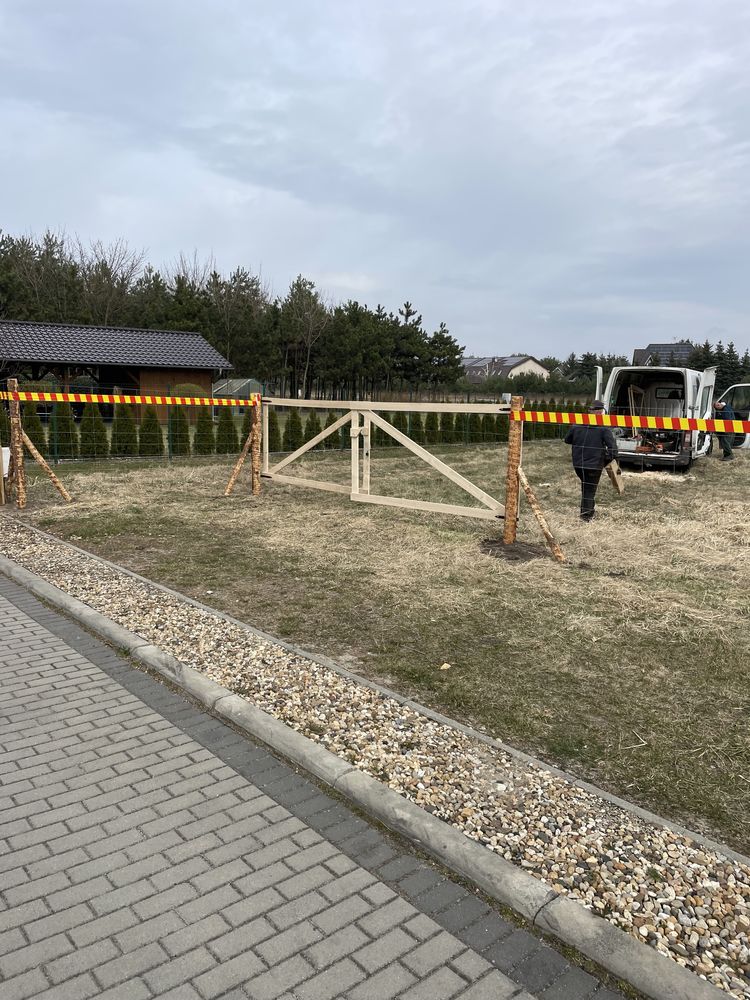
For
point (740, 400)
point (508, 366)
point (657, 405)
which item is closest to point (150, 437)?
point (657, 405)

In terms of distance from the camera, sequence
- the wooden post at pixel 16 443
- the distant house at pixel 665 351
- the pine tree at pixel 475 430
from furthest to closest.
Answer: the distant house at pixel 665 351, the pine tree at pixel 475 430, the wooden post at pixel 16 443

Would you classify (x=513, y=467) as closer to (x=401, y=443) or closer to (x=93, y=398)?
(x=401, y=443)

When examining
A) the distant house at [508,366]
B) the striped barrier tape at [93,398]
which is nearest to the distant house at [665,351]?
the distant house at [508,366]

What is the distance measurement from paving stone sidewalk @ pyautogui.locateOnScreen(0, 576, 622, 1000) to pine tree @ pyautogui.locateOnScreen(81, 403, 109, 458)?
48.2 ft

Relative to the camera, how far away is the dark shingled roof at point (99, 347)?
87.9 ft

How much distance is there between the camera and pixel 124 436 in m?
17.8

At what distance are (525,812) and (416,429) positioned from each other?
21516mm

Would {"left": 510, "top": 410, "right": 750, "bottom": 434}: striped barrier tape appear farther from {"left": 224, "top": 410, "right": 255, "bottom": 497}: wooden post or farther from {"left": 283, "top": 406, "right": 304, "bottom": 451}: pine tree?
{"left": 283, "top": 406, "right": 304, "bottom": 451}: pine tree

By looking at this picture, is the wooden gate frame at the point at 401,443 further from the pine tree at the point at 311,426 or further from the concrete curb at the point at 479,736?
the pine tree at the point at 311,426

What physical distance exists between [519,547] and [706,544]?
225 cm

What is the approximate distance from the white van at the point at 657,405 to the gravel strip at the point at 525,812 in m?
12.4

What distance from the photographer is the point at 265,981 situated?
2180 millimetres

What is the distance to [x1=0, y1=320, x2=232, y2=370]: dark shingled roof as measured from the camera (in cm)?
2680

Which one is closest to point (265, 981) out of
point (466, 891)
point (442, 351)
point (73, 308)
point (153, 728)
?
point (466, 891)
